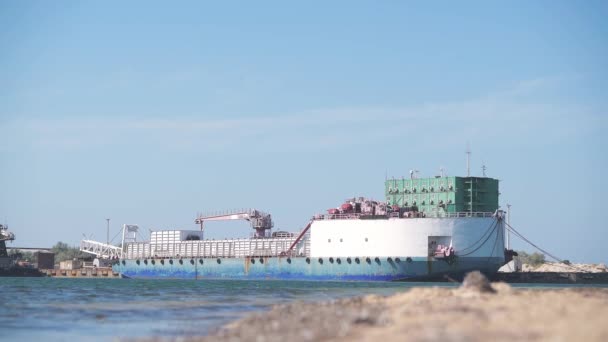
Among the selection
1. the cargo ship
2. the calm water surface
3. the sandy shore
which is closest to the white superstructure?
the cargo ship

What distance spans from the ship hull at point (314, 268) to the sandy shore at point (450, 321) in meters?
33.2

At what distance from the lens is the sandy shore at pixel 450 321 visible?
1862cm

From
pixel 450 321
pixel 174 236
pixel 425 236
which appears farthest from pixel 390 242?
pixel 450 321

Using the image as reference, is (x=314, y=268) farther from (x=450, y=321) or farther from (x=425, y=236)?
(x=450, y=321)

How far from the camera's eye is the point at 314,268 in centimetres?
7894

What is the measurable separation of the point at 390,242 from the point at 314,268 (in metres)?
9.07

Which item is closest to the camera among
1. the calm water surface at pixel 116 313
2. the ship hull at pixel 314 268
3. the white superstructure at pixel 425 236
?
the calm water surface at pixel 116 313

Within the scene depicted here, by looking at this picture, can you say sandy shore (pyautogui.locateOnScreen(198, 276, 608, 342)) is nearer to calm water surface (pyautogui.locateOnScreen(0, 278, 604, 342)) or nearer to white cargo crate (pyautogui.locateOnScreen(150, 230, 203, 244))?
calm water surface (pyautogui.locateOnScreen(0, 278, 604, 342))

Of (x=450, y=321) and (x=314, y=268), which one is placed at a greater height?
(x=314, y=268)

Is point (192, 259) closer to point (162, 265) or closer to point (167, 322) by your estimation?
point (162, 265)

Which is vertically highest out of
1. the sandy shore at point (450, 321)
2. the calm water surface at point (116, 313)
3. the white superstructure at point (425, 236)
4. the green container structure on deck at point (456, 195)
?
the green container structure on deck at point (456, 195)

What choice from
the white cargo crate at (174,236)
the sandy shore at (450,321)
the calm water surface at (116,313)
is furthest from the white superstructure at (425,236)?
the sandy shore at (450,321)

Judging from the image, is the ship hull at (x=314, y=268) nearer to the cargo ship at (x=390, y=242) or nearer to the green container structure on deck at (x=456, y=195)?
the cargo ship at (x=390, y=242)

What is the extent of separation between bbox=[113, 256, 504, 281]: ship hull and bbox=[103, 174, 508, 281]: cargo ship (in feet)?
0.26
